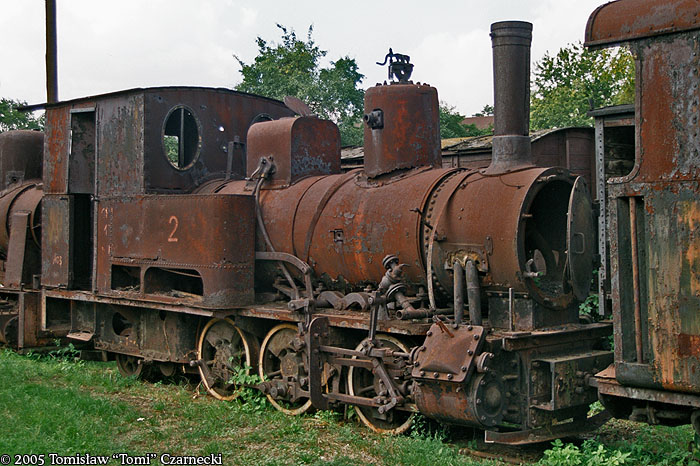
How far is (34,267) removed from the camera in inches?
454

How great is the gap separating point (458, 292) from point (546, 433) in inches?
51.5

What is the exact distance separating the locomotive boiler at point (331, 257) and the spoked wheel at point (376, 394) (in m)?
0.02

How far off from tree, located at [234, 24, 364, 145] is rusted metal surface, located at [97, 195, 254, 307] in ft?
45.7

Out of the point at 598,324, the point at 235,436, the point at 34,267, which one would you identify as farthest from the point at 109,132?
the point at 598,324

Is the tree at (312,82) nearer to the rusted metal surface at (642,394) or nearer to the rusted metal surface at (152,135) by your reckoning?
the rusted metal surface at (152,135)

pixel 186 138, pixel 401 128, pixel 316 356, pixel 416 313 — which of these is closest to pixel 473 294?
pixel 416 313

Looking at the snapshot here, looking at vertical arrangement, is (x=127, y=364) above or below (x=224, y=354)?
below

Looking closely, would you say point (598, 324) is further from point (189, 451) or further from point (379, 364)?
point (189, 451)

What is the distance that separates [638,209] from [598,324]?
7.02 ft

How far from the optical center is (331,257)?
749 centimetres

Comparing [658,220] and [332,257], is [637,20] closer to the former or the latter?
[658,220]

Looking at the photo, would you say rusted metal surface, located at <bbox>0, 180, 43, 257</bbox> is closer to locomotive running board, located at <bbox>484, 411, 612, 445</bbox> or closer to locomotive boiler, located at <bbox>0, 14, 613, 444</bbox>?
locomotive boiler, located at <bbox>0, 14, 613, 444</bbox>
